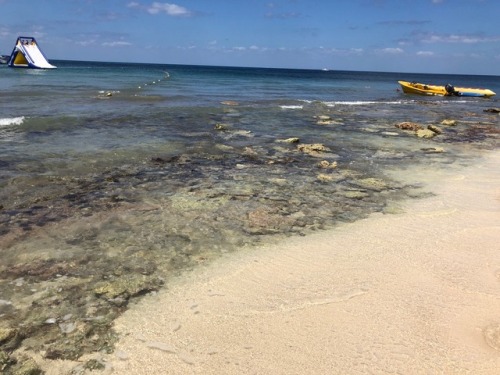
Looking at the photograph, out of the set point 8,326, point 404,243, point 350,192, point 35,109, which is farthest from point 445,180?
point 35,109

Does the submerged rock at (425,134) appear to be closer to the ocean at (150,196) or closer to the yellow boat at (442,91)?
the ocean at (150,196)

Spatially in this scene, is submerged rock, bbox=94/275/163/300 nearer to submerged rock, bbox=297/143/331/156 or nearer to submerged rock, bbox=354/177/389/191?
submerged rock, bbox=354/177/389/191

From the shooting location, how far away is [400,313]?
4.67 meters

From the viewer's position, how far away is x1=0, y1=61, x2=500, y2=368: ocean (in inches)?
195

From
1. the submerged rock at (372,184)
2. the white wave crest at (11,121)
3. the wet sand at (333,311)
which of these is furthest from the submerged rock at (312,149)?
the white wave crest at (11,121)

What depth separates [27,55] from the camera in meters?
77.7

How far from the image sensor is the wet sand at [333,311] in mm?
3900

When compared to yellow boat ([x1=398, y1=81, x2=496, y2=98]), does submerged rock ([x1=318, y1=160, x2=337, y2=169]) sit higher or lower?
lower

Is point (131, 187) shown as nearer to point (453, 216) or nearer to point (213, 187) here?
point (213, 187)

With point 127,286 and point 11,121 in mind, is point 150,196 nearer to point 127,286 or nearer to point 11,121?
point 127,286

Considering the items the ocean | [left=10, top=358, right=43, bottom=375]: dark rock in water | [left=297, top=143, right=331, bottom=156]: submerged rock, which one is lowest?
[left=10, top=358, right=43, bottom=375]: dark rock in water

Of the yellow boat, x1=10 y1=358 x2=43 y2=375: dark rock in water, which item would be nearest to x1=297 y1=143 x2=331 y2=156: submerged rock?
x1=10 y1=358 x2=43 y2=375: dark rock in water

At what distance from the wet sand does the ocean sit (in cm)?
46

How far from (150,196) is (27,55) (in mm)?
84865
